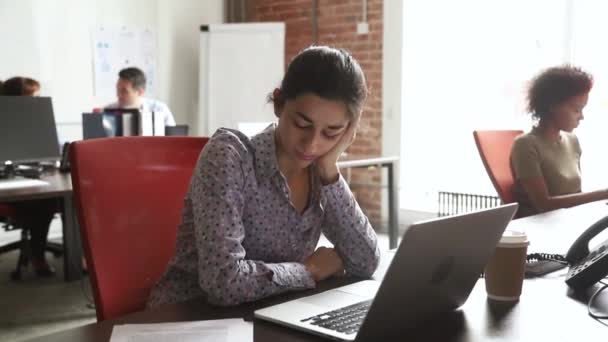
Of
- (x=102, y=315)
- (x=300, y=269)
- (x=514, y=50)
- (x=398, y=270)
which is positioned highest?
(x=514, y=50)

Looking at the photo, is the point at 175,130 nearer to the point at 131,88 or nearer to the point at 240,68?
the point at 131,88

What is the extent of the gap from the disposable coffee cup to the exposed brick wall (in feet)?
13.0

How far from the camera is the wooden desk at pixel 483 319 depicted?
3.28 feet

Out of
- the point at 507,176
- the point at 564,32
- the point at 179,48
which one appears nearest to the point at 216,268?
the point at 507,176

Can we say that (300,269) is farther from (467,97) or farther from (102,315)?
(467,97)

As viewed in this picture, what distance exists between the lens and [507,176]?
2.76 m

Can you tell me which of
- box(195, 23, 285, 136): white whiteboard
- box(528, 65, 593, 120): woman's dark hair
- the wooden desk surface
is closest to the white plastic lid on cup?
box(528, 65, 593, 120): woman's dark hair

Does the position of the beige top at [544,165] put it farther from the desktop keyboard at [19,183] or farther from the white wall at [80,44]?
the white wall at [80,44]

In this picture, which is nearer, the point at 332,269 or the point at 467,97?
the point at 332,269

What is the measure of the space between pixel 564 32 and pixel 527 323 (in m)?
3.78

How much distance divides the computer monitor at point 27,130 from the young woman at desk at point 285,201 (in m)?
2.31

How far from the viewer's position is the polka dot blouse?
3.99 feet

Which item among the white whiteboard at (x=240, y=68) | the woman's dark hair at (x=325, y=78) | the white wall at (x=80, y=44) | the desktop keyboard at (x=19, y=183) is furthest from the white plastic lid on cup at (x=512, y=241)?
the white whiteboard at (x=240, y=68)

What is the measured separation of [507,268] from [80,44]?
178 inches
